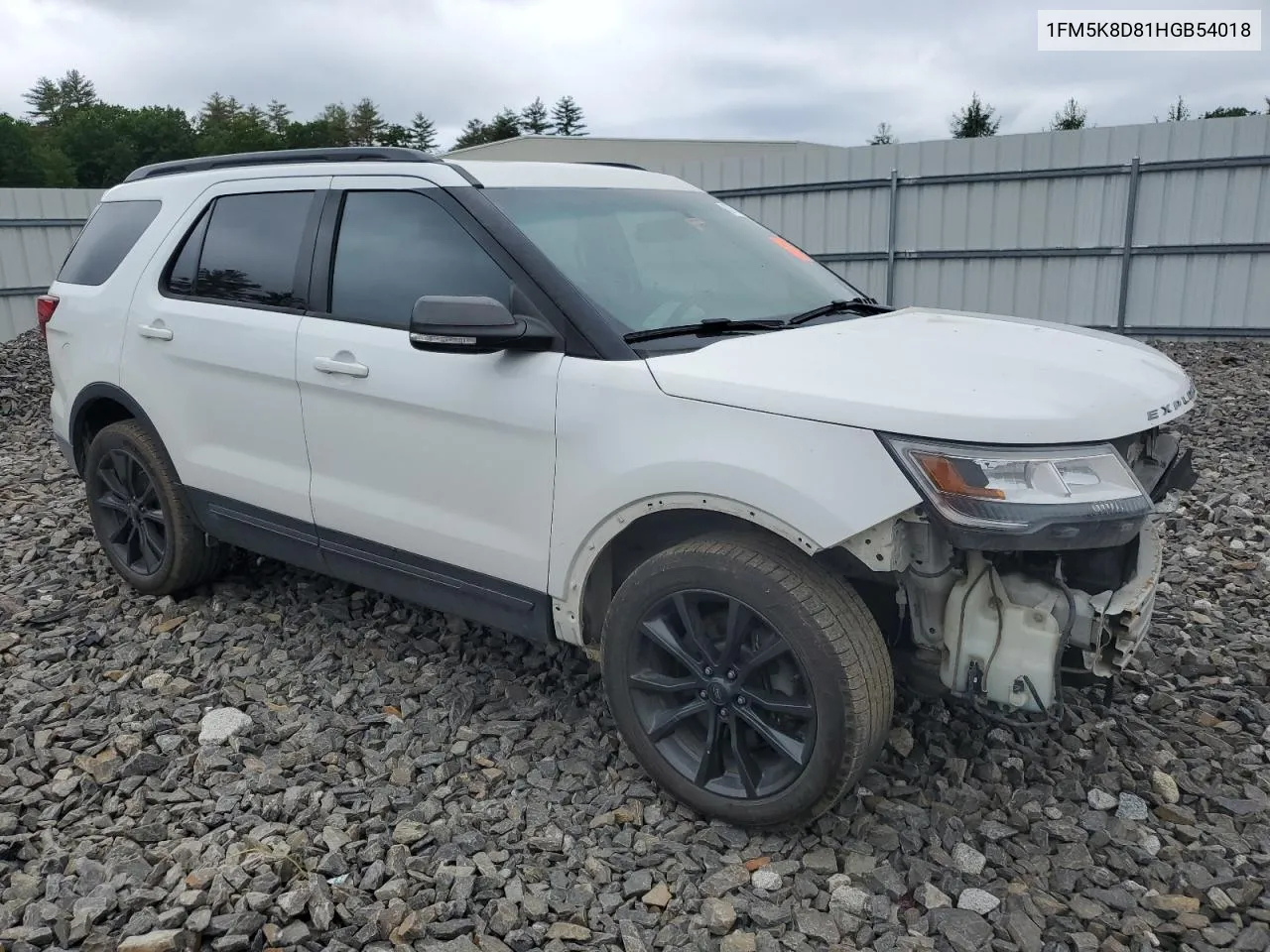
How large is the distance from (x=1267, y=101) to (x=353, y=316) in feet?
161

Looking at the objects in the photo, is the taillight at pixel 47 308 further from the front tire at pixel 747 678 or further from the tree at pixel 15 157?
the tree at pixel 15 157

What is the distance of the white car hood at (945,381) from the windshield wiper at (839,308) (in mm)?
182

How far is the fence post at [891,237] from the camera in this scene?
12312mm

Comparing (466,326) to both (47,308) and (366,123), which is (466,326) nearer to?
(47,308)

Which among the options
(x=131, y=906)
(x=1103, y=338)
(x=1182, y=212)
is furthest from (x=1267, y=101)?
(x=131, y=906)

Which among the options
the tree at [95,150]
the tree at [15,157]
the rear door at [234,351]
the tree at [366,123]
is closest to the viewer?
the rear door at [234,351]

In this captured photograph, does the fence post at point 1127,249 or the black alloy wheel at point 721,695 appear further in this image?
the fence post at point 1127,249

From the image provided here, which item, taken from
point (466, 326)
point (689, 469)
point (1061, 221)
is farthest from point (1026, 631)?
point (1061, 221)

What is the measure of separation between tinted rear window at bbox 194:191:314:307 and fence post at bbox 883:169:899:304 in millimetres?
9706

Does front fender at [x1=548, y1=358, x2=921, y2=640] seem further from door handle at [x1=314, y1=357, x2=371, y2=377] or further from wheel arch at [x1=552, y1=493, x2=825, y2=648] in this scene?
door handle at [x1=314, y1=357, x2=371, y2=377]

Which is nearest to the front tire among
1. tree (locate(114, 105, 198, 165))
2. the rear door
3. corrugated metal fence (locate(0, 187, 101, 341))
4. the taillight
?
the rear door

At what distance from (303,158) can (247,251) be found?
417 mm

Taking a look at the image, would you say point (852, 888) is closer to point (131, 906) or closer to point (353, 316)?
point (131, 906)

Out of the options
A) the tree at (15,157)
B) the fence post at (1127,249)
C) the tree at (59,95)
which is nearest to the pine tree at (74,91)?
the tree at (59,95)
